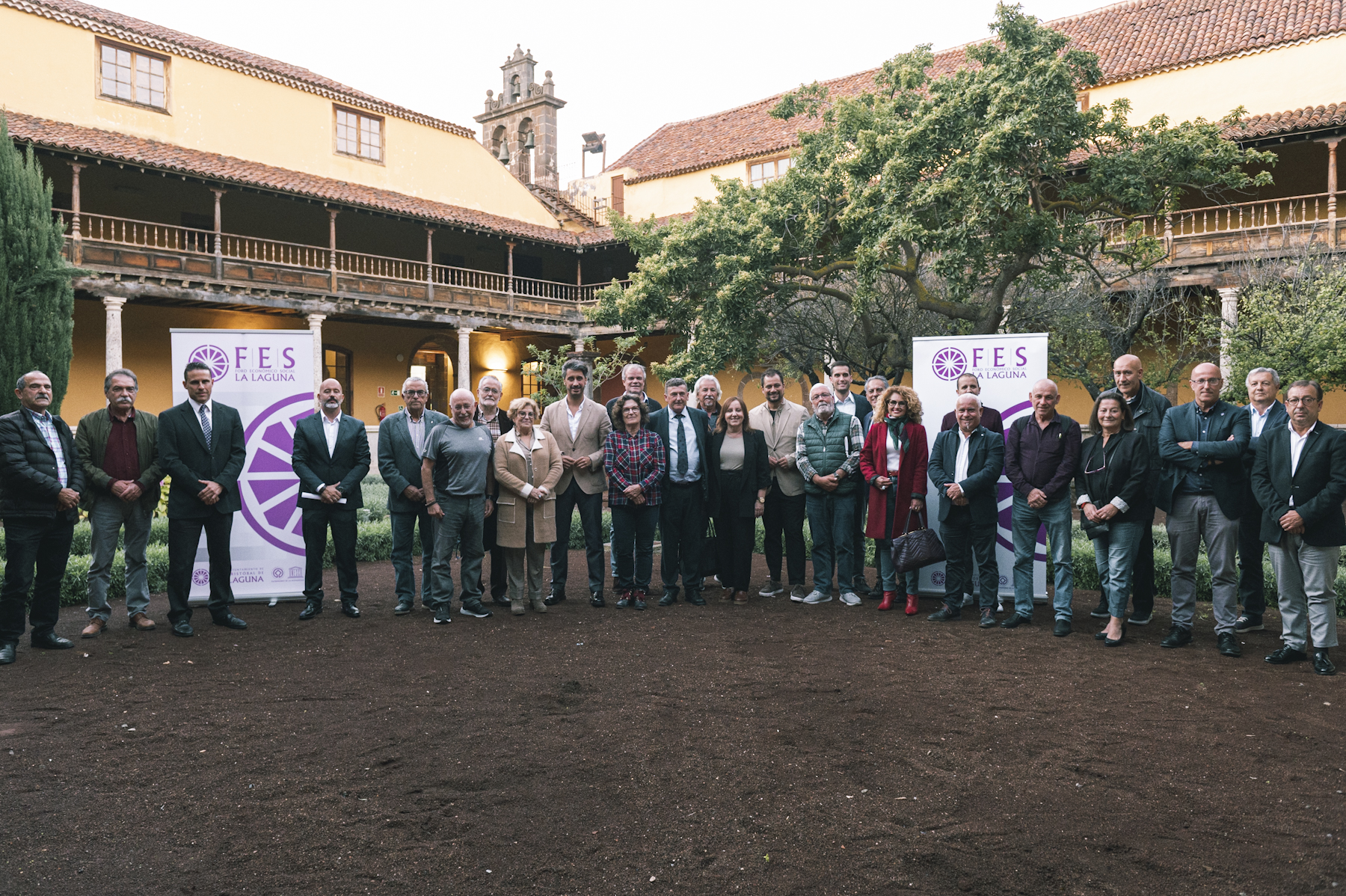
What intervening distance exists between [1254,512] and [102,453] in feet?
26.0

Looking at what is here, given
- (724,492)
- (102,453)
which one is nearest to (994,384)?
(724,492)

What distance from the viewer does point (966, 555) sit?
7.05m

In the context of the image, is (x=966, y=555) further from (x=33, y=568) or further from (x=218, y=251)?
(x=218, y=251)

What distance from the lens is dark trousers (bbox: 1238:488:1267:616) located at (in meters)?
6.40

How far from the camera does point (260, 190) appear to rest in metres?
19.7

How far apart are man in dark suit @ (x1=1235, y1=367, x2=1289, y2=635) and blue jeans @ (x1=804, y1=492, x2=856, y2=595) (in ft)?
8.85

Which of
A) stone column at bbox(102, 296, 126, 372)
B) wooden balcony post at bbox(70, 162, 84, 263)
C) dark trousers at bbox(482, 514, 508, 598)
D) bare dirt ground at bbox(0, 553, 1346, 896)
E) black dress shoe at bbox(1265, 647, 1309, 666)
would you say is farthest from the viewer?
stone column at bbox(102, 296, 126, 372)

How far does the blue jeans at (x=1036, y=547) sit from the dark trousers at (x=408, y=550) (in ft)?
14.3

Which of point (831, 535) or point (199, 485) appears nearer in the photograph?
point (199, 485)

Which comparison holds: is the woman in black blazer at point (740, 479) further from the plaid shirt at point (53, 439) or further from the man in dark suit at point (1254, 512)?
the plaid shirt at point (53, 439)

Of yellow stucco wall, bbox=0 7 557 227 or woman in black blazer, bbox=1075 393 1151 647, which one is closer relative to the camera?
woman in black blazer, bbox=1075 393 1151 647

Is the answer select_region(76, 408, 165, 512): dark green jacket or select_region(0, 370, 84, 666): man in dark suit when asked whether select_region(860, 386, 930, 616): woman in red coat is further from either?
select_region(0, 370, 84, 666): man in dark suit

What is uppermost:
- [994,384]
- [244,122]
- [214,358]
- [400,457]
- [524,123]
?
[524,123]

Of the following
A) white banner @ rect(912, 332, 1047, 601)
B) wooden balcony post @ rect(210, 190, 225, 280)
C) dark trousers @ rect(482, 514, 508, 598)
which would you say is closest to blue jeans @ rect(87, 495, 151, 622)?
dark trousers @ rect(482, 514, 508, 598)
